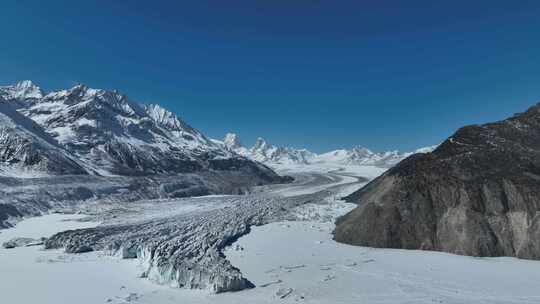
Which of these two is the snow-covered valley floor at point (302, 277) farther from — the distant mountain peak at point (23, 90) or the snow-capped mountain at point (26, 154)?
the distant mountain peak at point (23, 90)

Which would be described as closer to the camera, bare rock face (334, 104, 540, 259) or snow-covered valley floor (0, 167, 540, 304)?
snow-covered valley floor (0, 167, 540, 304)

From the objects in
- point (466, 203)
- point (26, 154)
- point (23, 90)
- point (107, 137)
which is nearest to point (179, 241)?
point (466, 203)

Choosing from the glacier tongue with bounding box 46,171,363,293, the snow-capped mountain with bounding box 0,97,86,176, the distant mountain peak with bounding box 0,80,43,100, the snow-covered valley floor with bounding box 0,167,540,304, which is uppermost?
the distant mountain peak with bounding box 0,80,43,100

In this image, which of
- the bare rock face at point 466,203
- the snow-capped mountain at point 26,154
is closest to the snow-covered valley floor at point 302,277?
the bare rock face at point 466,203

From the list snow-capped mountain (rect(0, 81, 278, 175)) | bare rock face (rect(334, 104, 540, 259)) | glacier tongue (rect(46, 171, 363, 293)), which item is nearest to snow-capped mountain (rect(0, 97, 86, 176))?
snow-capped mountain (rect(0, 81, 278, 175))

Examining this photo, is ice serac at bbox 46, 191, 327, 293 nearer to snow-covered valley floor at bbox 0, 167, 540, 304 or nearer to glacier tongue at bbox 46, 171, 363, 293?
glacier tongue at bbox 46, 171, 363, 293

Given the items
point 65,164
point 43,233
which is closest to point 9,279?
point 43,233
